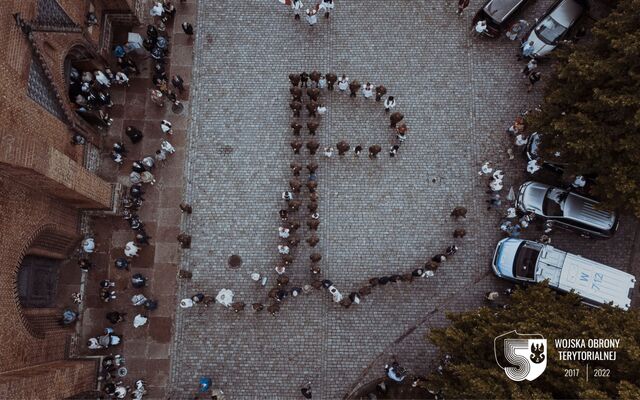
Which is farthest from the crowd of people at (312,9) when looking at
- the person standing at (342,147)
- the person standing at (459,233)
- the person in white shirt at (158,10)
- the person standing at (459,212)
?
the person standing at (459,233)

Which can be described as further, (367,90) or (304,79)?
(367,90)

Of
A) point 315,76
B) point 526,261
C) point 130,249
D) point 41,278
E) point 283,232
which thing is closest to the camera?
point 41,278

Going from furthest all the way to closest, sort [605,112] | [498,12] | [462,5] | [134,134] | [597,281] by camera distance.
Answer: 1. [462,5]
2. [498,12]
3. [134,134]
4. [597,281]
5. [605,112]

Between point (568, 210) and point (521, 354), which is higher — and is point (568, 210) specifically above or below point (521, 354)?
above

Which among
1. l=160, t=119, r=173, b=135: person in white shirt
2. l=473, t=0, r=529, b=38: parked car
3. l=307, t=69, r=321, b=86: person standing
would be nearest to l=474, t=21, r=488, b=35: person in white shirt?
l=473, t=0, r=529, b=38: parked car

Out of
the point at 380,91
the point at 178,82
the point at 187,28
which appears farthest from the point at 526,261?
the point at 187,28

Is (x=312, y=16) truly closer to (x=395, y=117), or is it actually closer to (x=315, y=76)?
(x=315, y=76)

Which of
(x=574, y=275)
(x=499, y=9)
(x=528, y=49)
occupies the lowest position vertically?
(x=574, y=275)

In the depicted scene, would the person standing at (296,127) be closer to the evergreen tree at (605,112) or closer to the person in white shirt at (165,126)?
the person in white shirt at (165,126)
